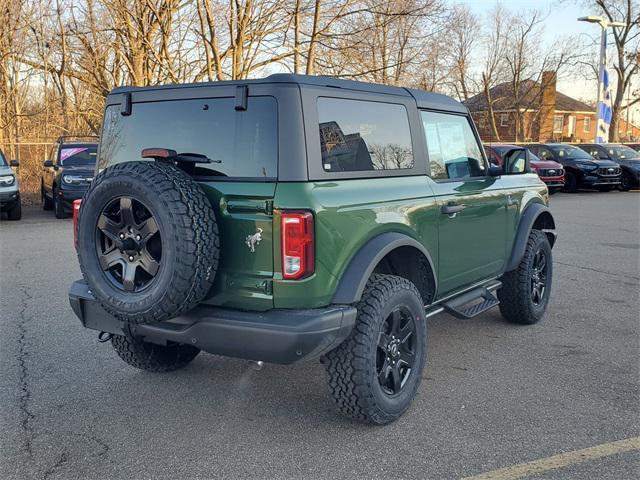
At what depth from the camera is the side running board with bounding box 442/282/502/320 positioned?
447 cm

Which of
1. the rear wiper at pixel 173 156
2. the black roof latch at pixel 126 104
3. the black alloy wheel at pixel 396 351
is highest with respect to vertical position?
the black roof latch at pixel 126 104

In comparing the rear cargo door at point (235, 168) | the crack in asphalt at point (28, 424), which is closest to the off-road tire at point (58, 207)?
the crack in asphalt at point (28, 424)

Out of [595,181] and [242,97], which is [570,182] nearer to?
[595,181]

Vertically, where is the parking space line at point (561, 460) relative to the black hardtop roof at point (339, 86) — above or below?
below

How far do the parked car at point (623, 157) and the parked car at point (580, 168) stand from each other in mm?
647

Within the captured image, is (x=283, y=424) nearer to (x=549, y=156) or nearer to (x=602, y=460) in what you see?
(x=602, y=460)

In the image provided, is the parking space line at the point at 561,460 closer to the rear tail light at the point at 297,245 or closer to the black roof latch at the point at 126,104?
the rear tail light at the point at 297,245

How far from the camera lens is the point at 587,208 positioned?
630 inches

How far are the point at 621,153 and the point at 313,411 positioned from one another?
22892 mm

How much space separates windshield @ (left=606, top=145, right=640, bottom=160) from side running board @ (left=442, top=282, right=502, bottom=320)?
67.7 ft

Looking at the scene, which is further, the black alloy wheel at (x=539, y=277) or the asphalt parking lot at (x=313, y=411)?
the black alloy wheel at (x=539, y=277)

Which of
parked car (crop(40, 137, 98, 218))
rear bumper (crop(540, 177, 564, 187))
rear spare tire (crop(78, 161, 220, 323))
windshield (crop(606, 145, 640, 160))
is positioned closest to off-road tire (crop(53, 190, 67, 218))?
parked car (crop(40, 137, 98, 218))

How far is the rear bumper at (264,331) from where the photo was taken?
3.12 m

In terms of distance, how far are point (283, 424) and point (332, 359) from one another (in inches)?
20.6
